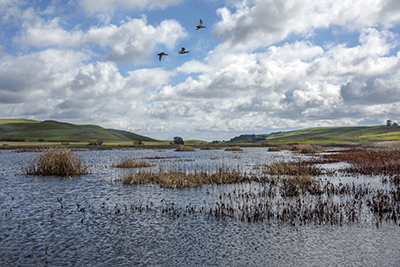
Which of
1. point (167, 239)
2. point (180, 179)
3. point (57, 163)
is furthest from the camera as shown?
point (57, 163)

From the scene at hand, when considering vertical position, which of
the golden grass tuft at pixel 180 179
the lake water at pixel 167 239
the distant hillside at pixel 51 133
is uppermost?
the distant hillside at pixel 51 133

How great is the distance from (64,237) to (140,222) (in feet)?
11.1

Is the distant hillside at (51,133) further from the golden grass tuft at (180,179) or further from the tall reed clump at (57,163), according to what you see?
the golden grass tuft at (180,179)

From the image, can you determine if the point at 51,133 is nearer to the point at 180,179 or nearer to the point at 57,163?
the point at 57,163

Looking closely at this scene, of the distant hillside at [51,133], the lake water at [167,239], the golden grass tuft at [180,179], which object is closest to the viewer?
the lake water at [167,239]

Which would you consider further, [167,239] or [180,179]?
[180,179]

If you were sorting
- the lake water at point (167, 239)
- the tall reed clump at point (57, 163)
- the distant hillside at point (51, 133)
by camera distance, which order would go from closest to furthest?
the lake water at point (167, 239) < the tall reed clump at point (57, 163) < the distant hillside at point (51, 133)

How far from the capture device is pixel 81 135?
15962cm

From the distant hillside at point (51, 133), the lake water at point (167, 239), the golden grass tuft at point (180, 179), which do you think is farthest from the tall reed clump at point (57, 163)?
the distant hillside at point (51, 133)

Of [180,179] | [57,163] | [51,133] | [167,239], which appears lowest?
[167,239]

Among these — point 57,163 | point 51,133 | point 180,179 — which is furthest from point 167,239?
point 51,133

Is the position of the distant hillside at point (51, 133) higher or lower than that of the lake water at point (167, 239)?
higher

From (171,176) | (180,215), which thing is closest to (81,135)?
(171,176)

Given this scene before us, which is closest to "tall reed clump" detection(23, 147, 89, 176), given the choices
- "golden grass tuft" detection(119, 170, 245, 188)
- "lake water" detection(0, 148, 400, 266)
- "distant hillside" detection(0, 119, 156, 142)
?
"golden grass tuft" detection(119, 170, 245, 188)
